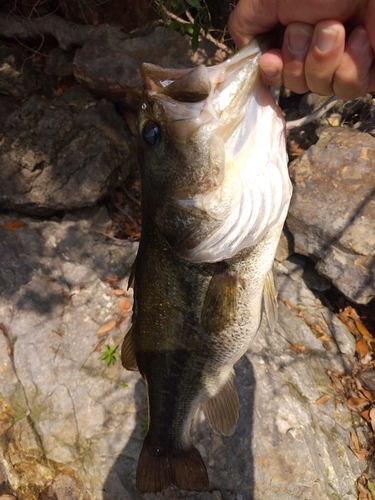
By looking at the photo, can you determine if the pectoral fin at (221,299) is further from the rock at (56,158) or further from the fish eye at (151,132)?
the rock at (56,158)

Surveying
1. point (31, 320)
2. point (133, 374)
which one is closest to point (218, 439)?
point (133, 374)

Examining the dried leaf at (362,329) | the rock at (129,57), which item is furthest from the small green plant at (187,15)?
the dried leaf at (362,329)

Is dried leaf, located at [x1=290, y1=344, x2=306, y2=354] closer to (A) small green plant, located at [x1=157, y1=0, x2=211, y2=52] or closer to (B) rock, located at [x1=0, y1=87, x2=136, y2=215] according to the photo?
(B) rock, located at [x1=0, y1=87, x2=136, y2=215]

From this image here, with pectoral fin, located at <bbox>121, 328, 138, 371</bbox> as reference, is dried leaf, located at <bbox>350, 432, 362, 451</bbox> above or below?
below

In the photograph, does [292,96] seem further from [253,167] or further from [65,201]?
[253,167]

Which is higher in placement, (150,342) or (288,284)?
(150,342)

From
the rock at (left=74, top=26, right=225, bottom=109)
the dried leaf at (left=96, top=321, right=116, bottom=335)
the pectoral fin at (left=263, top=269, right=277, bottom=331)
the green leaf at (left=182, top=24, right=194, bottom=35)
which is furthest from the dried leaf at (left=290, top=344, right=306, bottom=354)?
the green leaf at (left=182, top=24, right=194, bottom=35)
